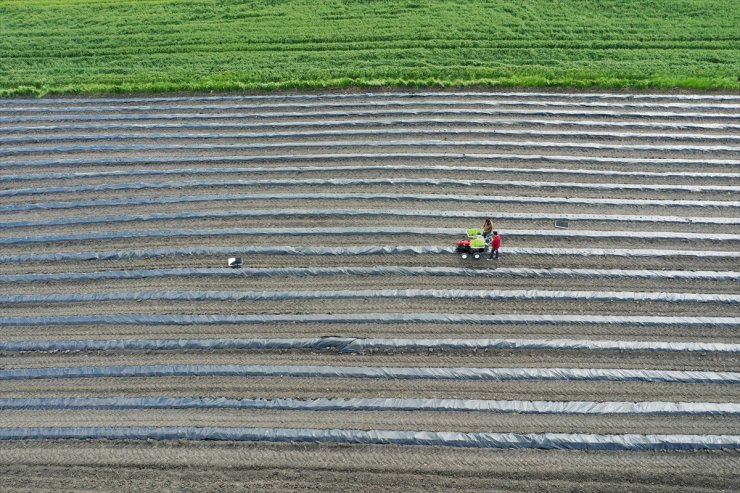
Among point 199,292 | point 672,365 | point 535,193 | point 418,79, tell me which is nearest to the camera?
point 672,365

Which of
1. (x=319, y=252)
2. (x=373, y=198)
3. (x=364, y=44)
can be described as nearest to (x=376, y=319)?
(x=319, y=252)

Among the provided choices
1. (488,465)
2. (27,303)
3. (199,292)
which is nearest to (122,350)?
(199,292)

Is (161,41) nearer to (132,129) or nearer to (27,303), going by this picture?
(132,129)

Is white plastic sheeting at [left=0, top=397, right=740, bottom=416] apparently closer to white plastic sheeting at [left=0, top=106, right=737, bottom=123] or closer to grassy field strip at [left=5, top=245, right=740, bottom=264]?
grassy field strip at [left=5, top=245, right=740, bottom=264]

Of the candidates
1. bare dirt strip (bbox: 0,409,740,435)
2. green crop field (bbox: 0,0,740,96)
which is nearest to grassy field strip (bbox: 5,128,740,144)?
green crop field (bbox: 0,0,740,96)

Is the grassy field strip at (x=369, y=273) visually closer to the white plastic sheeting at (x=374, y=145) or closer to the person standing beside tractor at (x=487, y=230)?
the person standing beside tractor at (x=487, y=230)
